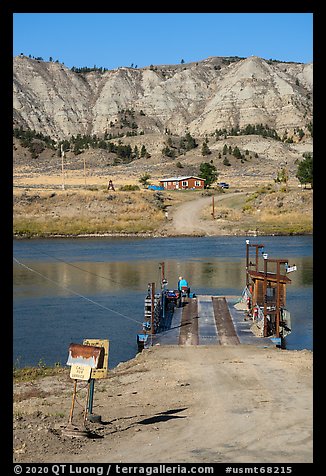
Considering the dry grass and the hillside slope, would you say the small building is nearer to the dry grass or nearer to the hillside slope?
the dry grass

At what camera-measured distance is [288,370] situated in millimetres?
16000

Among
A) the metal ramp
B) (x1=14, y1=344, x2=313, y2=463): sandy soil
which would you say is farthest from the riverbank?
(x1=14, y1=344, x2=313, y2=463): sandy soil

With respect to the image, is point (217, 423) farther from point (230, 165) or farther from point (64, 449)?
point (230, 165)

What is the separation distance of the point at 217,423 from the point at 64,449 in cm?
250

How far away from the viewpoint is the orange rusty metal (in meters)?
11.1

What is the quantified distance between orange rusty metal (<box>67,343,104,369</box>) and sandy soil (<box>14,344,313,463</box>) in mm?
985

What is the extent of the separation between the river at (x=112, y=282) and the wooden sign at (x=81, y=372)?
8.32 metres

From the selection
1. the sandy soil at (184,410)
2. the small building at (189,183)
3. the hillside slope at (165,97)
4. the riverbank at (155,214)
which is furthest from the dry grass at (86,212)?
the hillside slope at (165,97)

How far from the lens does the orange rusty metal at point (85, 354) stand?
11125mm

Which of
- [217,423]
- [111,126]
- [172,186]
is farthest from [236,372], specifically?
[111,126]

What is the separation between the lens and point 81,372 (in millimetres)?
11164

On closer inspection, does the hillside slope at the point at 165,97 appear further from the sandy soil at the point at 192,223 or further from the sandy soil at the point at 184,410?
the sandy soil at the point at 184,410

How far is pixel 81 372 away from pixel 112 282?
24.1 meters

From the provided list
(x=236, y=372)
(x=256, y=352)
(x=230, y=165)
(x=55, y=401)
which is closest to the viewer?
(x=55, y=401)
